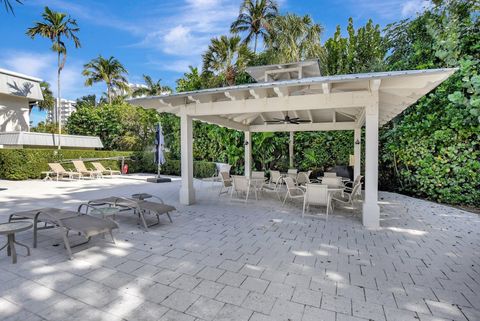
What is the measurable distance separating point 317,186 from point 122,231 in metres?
4.35

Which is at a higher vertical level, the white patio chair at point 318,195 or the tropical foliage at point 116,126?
the tropical foliage at point 116,126

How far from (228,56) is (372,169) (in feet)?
39.1

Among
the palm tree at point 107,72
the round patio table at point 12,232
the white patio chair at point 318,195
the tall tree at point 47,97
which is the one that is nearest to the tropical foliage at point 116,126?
the palm tree at point 107,72

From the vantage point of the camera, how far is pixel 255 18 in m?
16.2

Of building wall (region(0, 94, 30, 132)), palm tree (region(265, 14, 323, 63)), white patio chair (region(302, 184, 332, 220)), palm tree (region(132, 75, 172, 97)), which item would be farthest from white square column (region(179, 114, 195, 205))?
palm tree (region(132, 75, 172, 97))

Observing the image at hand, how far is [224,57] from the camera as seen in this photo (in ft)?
48.6

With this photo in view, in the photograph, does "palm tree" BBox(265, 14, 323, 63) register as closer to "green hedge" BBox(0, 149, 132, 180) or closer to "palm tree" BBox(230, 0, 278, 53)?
"palm tree" BBox(230, 0, 278, 53)

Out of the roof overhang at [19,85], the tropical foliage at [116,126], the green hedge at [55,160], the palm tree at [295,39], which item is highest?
the palm tree at [295,39]

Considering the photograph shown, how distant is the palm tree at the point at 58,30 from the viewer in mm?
16203

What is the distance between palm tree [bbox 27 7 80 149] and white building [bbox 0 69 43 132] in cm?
234

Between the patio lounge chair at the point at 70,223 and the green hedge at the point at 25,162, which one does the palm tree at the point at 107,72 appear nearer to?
the green hedge at the point at 25,162

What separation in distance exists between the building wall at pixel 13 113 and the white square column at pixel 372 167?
22556 millimetres

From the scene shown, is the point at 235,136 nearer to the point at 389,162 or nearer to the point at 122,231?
the point at 389,162

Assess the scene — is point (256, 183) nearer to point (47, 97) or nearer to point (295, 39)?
point (295, 39)
